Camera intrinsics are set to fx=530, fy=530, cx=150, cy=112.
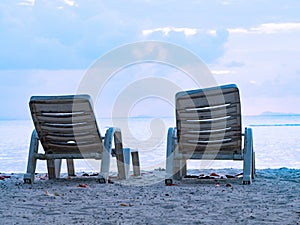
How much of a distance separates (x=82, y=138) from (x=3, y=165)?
372 centimetres

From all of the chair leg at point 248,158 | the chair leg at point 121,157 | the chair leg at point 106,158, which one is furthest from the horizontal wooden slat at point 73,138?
the chair leg at point 248,158

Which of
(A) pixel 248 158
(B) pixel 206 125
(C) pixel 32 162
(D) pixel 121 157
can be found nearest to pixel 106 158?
(D) pixel 121 157

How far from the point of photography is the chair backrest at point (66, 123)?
5.27m

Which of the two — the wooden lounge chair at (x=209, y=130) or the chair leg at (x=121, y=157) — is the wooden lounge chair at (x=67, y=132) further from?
the wooden lounge chair at (x=209, y=130)

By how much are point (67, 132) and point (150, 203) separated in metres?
1.80

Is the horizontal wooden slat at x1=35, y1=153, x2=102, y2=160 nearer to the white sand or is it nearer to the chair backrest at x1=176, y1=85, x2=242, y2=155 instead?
the white sand

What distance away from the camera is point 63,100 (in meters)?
5.25

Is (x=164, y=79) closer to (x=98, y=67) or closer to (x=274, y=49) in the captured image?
(x=98, y=67)

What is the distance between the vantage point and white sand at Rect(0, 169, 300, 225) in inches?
129

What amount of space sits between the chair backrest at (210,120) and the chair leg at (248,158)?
0.09m

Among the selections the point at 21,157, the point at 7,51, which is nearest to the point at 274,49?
the point at 7,51

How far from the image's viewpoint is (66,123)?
17.7 feet

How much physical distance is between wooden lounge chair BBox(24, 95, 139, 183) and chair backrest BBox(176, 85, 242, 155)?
807 millimetres

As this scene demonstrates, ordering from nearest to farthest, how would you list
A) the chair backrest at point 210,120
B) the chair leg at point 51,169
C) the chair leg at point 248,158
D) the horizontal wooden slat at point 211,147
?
the chair backrest at point 210,120
the chair leg at point 248,158
the horizontal wooden slat at point 211,147
the chair leg at point 51,169
